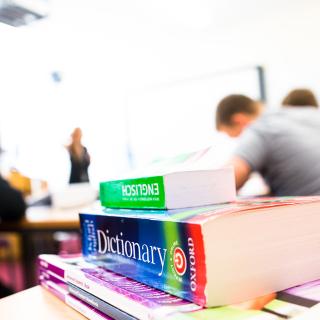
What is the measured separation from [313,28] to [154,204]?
4017 mm

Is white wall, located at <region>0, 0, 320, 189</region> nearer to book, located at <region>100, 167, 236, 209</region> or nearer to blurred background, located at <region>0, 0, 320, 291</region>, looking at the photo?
blurred background, located at <region>0, 0, 320, 291</region>

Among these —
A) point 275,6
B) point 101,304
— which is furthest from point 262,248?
point 275,6

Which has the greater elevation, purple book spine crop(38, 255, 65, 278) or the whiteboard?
the whiteboard

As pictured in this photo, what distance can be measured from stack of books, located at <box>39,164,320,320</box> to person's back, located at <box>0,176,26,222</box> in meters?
1.38

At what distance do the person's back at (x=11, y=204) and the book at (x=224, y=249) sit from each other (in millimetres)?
1478

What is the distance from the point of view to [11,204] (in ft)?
6.02

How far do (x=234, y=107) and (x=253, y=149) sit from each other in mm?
523

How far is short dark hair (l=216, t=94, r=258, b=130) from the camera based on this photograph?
5.70 feet

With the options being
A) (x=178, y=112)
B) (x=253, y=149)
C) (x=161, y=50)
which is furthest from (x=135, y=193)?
(x=161, y=50)

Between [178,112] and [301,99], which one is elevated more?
[178,112]

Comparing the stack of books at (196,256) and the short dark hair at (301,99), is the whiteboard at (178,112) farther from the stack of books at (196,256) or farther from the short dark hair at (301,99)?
the stack of books at (196,256)

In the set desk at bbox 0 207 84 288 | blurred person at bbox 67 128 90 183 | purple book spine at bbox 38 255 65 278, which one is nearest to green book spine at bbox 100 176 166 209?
purple book spine at bbox 38 255 65 278

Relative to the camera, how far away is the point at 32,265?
2523 millimetres

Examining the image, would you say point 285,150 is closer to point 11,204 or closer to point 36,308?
point 36,308
